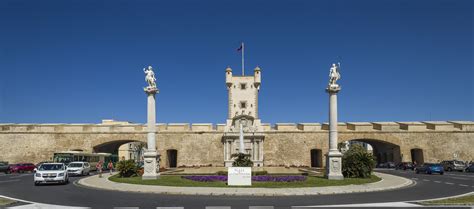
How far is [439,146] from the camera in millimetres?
54438

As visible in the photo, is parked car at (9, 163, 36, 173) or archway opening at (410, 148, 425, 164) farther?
archway opening at (410, 148, 425, 164)

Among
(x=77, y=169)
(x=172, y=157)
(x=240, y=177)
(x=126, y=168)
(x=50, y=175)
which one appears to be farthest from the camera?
(x=172, y=157)

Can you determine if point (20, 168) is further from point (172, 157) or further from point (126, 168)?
point (126, 168)

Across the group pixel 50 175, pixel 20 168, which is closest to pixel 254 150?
pixel 20 168

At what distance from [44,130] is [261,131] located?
3012 centimetres

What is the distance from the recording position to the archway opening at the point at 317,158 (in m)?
55.4

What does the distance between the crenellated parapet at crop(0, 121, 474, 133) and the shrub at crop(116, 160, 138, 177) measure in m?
26.6

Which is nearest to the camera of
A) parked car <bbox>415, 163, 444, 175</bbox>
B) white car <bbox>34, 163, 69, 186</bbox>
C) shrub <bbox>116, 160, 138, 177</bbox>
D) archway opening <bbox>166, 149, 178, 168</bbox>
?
white car <bbox>34, 163, 69, 186</bbox>

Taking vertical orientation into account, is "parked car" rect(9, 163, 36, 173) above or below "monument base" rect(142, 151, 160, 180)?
below

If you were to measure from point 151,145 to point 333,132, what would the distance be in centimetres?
1211

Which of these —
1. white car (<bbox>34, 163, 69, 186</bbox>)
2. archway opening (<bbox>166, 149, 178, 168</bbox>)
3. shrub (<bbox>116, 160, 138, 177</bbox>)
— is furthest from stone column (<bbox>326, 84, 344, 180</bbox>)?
archway opening (<bbox>166, 149, 178, 168</bbox>)

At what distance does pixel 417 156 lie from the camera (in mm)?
56531

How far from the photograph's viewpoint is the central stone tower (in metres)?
54.1

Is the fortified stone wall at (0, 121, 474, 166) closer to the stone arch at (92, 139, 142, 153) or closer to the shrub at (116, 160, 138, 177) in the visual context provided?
the stone arch at (92, 139, 142, 153)
